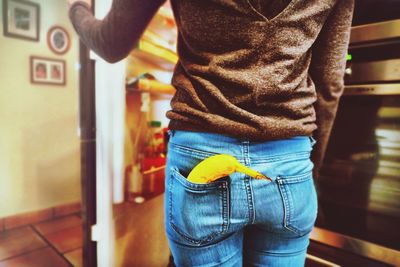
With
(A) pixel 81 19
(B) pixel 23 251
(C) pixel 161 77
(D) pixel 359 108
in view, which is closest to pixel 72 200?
(B) pixel 23 251

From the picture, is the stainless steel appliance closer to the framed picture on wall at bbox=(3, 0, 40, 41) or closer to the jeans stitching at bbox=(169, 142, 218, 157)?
the jeans stitching at bbox=(169, 142, 218, 157)

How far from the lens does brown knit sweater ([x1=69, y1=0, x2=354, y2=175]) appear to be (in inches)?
16.1

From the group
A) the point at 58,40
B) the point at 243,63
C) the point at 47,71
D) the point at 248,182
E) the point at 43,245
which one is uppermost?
the point at 58,40

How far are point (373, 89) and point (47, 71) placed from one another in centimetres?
212

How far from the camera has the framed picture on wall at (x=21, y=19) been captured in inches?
72.0

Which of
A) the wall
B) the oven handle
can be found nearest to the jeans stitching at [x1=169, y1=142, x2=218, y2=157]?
the oven handle

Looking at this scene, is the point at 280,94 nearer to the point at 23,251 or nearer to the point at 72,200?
the point at 23,251

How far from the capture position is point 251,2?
Answer: 1.31 feet

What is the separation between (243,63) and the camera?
418 mm

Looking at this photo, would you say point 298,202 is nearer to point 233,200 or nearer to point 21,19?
point 233,200

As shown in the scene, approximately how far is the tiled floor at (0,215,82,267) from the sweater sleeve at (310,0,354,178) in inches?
61.8

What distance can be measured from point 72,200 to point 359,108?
7.30ft

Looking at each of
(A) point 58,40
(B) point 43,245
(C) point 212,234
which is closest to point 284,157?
(C) point 212,234

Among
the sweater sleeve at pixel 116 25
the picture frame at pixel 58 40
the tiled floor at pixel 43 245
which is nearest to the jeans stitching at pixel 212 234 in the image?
the sweater sleeve at pixel 116 25
